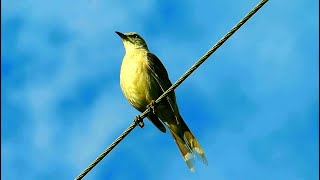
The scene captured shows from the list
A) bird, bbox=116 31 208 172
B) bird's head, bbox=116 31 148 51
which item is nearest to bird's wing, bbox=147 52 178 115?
bird, bbox=116 31 208 172

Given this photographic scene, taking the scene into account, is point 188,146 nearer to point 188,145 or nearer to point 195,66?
point 188,145

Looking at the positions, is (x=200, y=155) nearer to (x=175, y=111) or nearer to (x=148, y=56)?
(x=175, y=111)

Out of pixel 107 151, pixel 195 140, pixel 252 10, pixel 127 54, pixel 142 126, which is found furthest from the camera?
pixel 127 54

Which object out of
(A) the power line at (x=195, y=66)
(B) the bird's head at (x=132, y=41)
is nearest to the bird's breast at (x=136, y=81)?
(B) the bird's head at (x=132, y=41)

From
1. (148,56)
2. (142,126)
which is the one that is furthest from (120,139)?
(148,56)

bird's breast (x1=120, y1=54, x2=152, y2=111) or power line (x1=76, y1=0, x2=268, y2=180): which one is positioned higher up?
bird's breast (x1=120, y1=54, x2=152, y2=111)

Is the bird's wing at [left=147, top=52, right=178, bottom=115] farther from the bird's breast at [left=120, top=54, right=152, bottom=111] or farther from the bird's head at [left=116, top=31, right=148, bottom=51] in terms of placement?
the bird's head at [left=116, top=31, right=148, bottom=51]

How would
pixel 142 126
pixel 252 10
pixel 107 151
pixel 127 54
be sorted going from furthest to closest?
pixel 127 54, pixel 142 126, pixel 107 151, pixel 252 10
